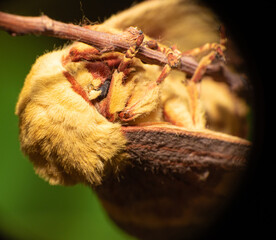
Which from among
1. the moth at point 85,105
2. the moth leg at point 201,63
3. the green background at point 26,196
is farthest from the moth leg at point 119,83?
the green background at point 26,196

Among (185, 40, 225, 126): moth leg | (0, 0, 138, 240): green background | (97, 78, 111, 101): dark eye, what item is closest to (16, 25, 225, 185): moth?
(97, 78, 111, 101): dark eye

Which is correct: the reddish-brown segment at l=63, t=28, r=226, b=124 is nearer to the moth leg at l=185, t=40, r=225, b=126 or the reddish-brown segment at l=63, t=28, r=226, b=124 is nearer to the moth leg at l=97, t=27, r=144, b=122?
the moth leg at l=97, t=27, r=144, b=122

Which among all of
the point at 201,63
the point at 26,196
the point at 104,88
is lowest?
the point at 26,196

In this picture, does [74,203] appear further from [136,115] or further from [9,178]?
[136,115]

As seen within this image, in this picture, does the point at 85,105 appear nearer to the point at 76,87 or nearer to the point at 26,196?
the point at 76,87

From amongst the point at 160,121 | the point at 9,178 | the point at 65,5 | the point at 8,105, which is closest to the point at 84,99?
the point at 160,121

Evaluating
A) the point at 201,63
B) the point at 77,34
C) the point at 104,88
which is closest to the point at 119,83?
the point at 104,88
